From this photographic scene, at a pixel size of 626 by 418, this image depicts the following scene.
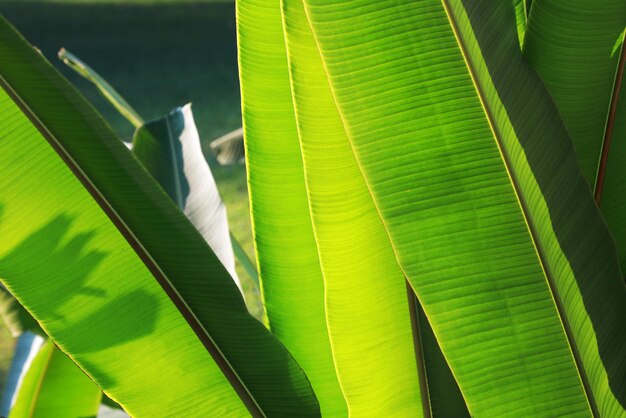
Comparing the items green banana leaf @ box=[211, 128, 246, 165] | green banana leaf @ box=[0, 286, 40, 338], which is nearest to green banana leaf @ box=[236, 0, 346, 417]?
green banana leaf @ box=[0, 286, 40, 338]

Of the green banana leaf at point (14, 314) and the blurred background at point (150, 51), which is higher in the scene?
the blurred background at point (150, 51)

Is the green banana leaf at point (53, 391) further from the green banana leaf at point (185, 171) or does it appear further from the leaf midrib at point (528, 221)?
the leaf midrib at point (528, 221)

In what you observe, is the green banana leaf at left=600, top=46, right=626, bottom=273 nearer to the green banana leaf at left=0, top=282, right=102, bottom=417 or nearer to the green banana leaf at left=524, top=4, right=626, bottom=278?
the green banana leaf at left=524, top=4, right=626, bottom=278

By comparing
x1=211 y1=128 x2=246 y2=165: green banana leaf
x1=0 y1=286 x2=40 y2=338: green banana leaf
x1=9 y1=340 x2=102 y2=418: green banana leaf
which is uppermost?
x1=211 y1=128 x2=246 y2=165: green banana leaf

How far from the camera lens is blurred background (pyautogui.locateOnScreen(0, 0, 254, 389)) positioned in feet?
9.07

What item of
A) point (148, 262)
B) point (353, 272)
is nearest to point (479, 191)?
point (353, 272)

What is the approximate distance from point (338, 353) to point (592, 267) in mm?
174

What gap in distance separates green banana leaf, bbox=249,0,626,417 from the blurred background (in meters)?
2.14

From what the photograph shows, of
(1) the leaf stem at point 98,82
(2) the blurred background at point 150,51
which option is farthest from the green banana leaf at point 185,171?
(2) the blurred background at point 150,51

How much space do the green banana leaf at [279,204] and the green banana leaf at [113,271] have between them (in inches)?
3.4

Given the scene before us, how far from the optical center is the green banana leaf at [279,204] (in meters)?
0.50

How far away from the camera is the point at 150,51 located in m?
3.07

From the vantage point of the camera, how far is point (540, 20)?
0.47 metres

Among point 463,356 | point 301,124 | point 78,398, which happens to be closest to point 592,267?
point 463,356
